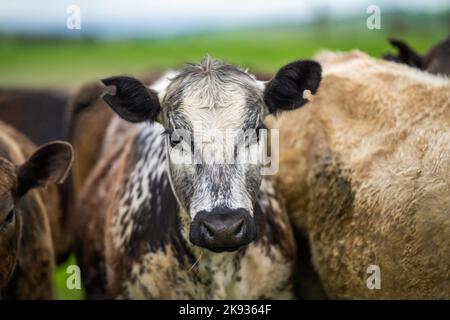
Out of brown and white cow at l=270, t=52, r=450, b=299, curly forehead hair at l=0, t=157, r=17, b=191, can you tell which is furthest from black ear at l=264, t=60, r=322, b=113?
curly forehead hair at l=0, t=157, r=17, b=191

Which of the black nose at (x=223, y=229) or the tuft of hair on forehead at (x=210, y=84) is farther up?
the tuft of hair on forehead at (x=210, y=84)

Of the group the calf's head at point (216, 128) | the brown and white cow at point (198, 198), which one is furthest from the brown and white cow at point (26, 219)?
the calf's head at point (216, 128)

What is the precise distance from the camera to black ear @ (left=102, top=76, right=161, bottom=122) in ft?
19.2

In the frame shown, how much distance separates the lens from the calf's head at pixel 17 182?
5.80 meters

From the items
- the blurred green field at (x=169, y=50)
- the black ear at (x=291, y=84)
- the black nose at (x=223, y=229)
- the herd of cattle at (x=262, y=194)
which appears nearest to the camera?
the black nose at (x=223, y=229)

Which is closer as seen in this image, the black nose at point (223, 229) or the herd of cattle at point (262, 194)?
the black nose at point (223, 229)

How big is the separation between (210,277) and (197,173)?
3.47 ft

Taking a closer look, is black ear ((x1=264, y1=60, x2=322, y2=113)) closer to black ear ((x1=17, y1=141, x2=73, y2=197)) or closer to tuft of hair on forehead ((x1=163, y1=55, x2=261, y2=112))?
tuft of hair on forehead ((x1=163, y1=55, x2=261, y2=112))

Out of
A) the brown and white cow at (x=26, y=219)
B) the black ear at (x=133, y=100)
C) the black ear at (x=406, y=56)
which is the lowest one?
the brown and white cow at (x=26, y=219)

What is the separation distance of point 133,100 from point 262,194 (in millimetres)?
1372

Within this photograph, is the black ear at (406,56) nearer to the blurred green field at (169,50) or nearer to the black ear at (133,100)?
the black ear at (133,100)

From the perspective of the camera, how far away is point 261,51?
126 feet

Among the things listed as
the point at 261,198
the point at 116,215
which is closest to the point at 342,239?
the point at 261,198
